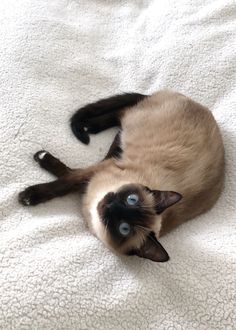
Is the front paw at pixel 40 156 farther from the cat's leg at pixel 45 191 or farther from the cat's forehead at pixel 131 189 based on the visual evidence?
the cat's forehead at pixel 131 189

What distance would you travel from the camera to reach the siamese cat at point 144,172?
4.09ft

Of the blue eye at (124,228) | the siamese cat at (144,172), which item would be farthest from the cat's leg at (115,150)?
the blue eye at (124,228)

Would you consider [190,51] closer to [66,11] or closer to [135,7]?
[135,7]

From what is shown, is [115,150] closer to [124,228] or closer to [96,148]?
[96,148]

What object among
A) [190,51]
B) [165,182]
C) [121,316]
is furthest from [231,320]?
[190,51]

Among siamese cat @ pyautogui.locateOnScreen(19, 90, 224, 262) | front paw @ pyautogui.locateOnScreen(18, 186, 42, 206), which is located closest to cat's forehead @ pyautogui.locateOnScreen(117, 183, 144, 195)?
siamese cat @ pyautogui.locateOnScreen(19, 90, 224, 262)

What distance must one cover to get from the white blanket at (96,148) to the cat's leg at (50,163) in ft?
0.06

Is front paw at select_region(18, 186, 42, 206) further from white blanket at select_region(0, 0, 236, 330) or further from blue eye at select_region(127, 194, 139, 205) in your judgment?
blue eye at select_region(127, 194, 139, 205)

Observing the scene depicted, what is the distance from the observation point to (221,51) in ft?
5.65

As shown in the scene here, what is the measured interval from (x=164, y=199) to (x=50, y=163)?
13.1 inches

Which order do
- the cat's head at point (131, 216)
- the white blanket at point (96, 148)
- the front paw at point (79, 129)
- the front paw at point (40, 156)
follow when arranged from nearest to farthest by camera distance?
the white blanket at point (96, 148), the cat's head at point (131, 216), the front paw at point (40, 156), the front paw at point (79, 129)

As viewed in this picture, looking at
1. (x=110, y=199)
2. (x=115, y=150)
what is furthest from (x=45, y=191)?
(x=115, y=150)

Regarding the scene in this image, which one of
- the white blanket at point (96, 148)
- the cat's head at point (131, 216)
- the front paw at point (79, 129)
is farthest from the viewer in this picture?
the front paw at point (79, 129)

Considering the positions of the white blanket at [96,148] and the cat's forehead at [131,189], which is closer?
the white blanket at [96,148]
